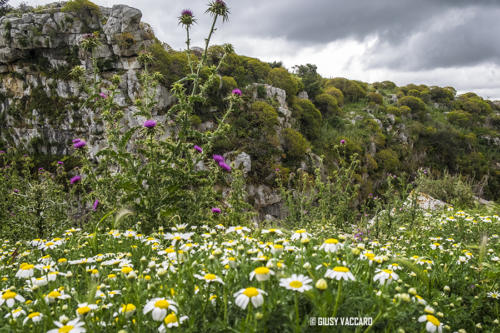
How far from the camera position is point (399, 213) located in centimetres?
420

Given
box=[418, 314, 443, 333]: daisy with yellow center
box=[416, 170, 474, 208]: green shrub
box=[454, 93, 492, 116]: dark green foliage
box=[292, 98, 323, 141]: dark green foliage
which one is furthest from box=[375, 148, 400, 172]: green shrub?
box=[454, 93, 492, 116]: dark green foliage

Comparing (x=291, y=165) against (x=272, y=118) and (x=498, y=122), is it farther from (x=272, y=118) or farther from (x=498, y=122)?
(x=498, y=122)

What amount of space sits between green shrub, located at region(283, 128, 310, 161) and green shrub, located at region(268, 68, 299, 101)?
9.40ft

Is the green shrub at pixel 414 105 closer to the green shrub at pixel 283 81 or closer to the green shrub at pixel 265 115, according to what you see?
the green shrub at pixel 283 81

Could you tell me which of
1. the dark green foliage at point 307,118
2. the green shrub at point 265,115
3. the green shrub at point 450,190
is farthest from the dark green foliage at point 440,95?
the green shrub at point 265,115

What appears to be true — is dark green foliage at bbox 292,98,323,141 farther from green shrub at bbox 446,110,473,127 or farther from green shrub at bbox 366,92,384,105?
green shrub at bbox 446,110,473,127

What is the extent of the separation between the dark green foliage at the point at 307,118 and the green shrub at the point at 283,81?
0.48 meters

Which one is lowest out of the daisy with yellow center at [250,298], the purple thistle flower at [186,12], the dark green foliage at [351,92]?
the daisy with yellow center at [250,298]

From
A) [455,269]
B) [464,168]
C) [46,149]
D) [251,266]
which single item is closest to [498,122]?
[464,168]

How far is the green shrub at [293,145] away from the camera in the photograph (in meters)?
9.55

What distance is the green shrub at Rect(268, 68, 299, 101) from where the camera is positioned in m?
12.0

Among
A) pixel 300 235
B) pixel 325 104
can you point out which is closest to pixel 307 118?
pixel 325 104

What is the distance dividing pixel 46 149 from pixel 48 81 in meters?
2.40

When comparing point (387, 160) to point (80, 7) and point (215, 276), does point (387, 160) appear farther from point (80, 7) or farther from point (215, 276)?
point (80, 7)
